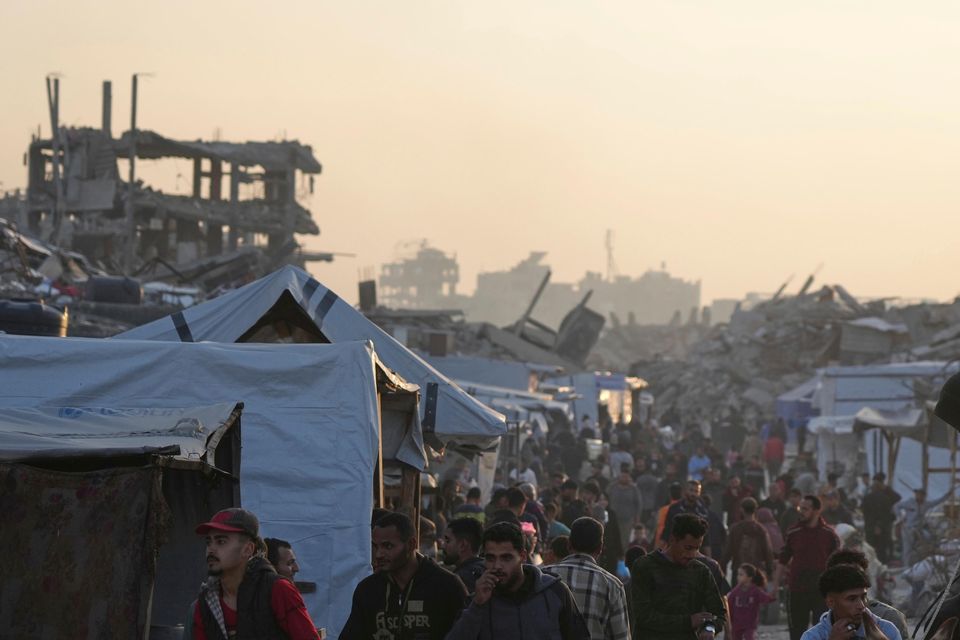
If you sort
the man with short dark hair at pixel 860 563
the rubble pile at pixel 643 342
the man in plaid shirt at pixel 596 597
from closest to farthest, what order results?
1. the man with short dark hair at pixel 860 563
2. the man in plaid shirt at pixel 596 597
3. the rubble pile at pixel 643 342

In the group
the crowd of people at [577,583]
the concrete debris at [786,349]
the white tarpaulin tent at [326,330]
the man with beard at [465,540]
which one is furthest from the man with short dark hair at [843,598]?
the concrete debris at [786,349]

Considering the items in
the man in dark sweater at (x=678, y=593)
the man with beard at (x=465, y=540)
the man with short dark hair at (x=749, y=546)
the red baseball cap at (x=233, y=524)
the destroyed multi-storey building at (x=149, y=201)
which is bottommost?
the man with short dark hair at (x=749, y=546)

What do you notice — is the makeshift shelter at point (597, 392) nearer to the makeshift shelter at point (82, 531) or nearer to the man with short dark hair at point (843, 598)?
the makeshift shelter at point (82, 531)

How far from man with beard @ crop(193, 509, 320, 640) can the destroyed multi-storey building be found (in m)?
51.6

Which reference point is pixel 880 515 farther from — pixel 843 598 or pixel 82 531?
pixel 82 531

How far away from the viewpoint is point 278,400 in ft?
33.2

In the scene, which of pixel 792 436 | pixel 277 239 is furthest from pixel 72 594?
pixel 277 239

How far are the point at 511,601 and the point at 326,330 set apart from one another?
683cm

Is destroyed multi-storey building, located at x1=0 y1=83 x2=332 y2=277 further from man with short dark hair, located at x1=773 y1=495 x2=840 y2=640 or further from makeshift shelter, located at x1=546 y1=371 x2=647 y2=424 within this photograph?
man with short dark hair, located at x1=773 y1=495 x2=840 y2=640

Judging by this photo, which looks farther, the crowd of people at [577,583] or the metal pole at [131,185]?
the metal pole at [131,185]

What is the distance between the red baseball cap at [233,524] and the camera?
5.83m

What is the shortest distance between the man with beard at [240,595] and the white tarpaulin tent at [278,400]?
3909 mm

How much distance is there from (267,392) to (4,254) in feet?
96.5

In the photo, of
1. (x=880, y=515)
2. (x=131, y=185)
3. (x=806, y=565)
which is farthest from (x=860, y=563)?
(x=131, y=185)
